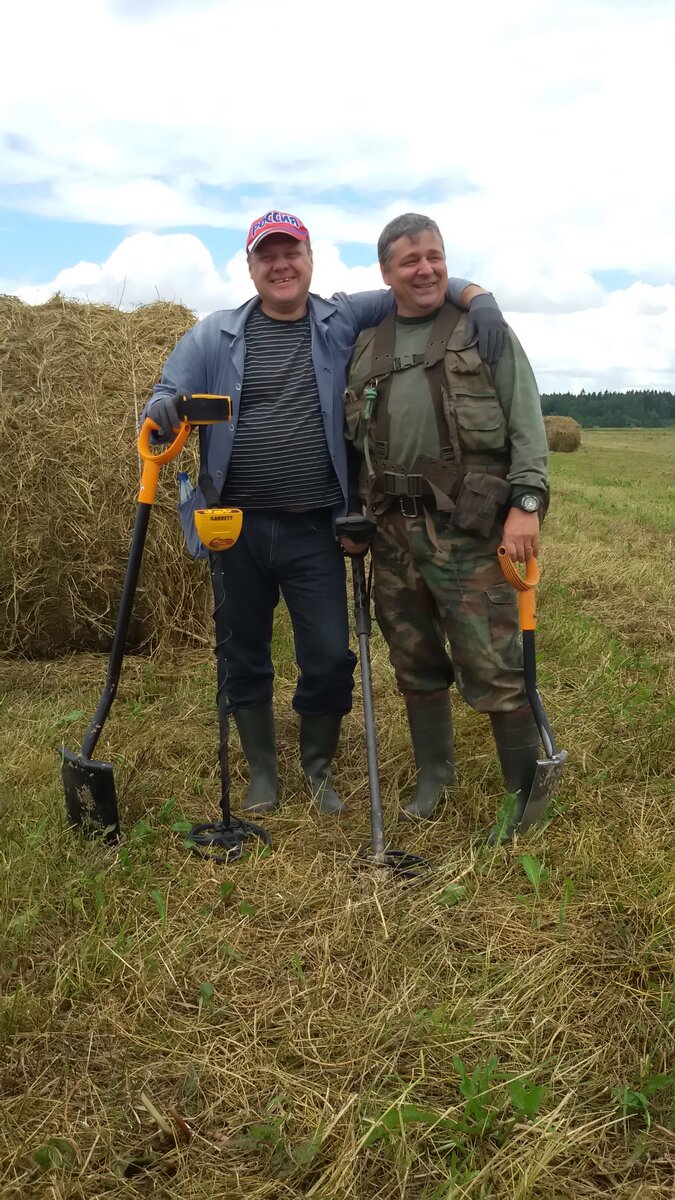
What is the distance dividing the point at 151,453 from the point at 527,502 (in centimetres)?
140

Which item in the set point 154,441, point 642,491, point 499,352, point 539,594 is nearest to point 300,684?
point 154,441

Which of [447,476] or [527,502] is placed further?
[447,476]

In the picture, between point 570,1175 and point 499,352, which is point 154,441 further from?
point 570,1175

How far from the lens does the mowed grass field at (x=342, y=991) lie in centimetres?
229

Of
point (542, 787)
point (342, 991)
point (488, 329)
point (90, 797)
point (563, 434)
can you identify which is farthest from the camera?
point (563, 434)

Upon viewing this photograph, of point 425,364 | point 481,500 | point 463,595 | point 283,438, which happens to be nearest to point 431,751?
point 463,595

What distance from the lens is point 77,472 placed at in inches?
219

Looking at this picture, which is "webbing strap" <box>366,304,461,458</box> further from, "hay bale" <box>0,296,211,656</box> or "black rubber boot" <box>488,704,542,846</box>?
"hay bale" <box>0,296,211,656</box>

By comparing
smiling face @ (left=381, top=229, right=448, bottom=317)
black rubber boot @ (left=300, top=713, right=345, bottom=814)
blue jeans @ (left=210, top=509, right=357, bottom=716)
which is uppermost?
smiling face @ (left=381, top=229, right=448, bottom=317)

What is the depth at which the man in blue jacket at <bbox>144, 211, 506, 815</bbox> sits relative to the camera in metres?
3.76

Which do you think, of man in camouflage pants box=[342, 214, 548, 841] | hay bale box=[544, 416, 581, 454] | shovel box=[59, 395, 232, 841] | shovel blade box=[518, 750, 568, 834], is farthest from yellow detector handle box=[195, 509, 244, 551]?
hay bale box=[544, 416, 581, 454]

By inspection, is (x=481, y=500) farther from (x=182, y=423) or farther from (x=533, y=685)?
(x=182, y=423)

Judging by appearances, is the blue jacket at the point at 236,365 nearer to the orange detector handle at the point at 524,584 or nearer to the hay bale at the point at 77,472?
the orange detector handle at the point at 524,584

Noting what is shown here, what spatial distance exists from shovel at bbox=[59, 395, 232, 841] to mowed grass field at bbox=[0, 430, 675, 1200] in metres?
0.10
